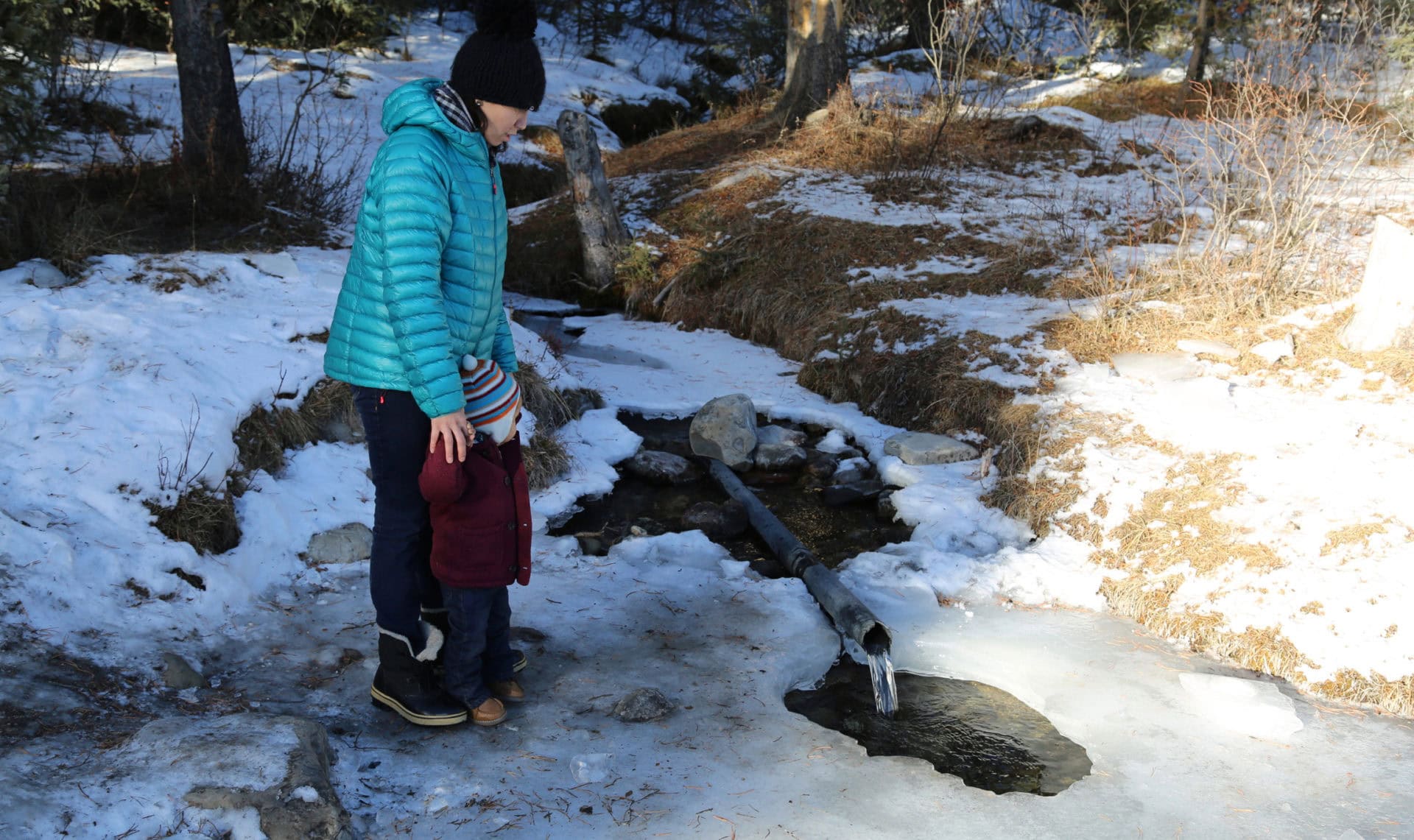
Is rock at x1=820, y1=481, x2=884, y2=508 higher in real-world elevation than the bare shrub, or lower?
lower

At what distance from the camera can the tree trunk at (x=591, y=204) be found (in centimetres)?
1041

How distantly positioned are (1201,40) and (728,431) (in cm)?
1152

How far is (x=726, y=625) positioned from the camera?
426cm

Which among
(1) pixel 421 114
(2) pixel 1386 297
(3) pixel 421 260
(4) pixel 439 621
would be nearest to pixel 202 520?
(4) pixel 439 621

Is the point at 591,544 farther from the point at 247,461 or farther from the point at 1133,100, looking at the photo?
the point at 1133,100

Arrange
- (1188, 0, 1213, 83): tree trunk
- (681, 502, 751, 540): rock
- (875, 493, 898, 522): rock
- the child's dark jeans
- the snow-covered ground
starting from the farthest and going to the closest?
(1188, 0, 1213, 83): tree trunk < (875, 493, 898, 522): rock < (681, 502, 751, 540): rock < the child's dark jeans < the snow-covered ground

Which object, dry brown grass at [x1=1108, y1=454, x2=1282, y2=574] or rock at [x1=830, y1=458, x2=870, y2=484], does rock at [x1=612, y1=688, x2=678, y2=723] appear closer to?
dry brown grass at [x1=1108, y1=454, x2=1282, y2=574]

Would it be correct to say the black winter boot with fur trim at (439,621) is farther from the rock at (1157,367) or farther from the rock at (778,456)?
the rock at (1157,367)

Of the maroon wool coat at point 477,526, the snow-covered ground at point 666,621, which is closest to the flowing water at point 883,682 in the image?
the snow-covered ground at point 666,621

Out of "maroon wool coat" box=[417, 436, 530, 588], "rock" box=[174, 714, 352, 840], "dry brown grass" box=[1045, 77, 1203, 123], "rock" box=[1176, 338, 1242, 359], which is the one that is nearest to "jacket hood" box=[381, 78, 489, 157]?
"maroon wool coat" box=[417, 436, 530, 588]

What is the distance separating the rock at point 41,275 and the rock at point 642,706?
170 inches

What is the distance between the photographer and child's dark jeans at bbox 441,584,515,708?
3268 mm

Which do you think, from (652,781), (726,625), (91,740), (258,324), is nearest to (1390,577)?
(726,625)

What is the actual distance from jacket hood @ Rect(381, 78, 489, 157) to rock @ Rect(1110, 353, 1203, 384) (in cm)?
480
